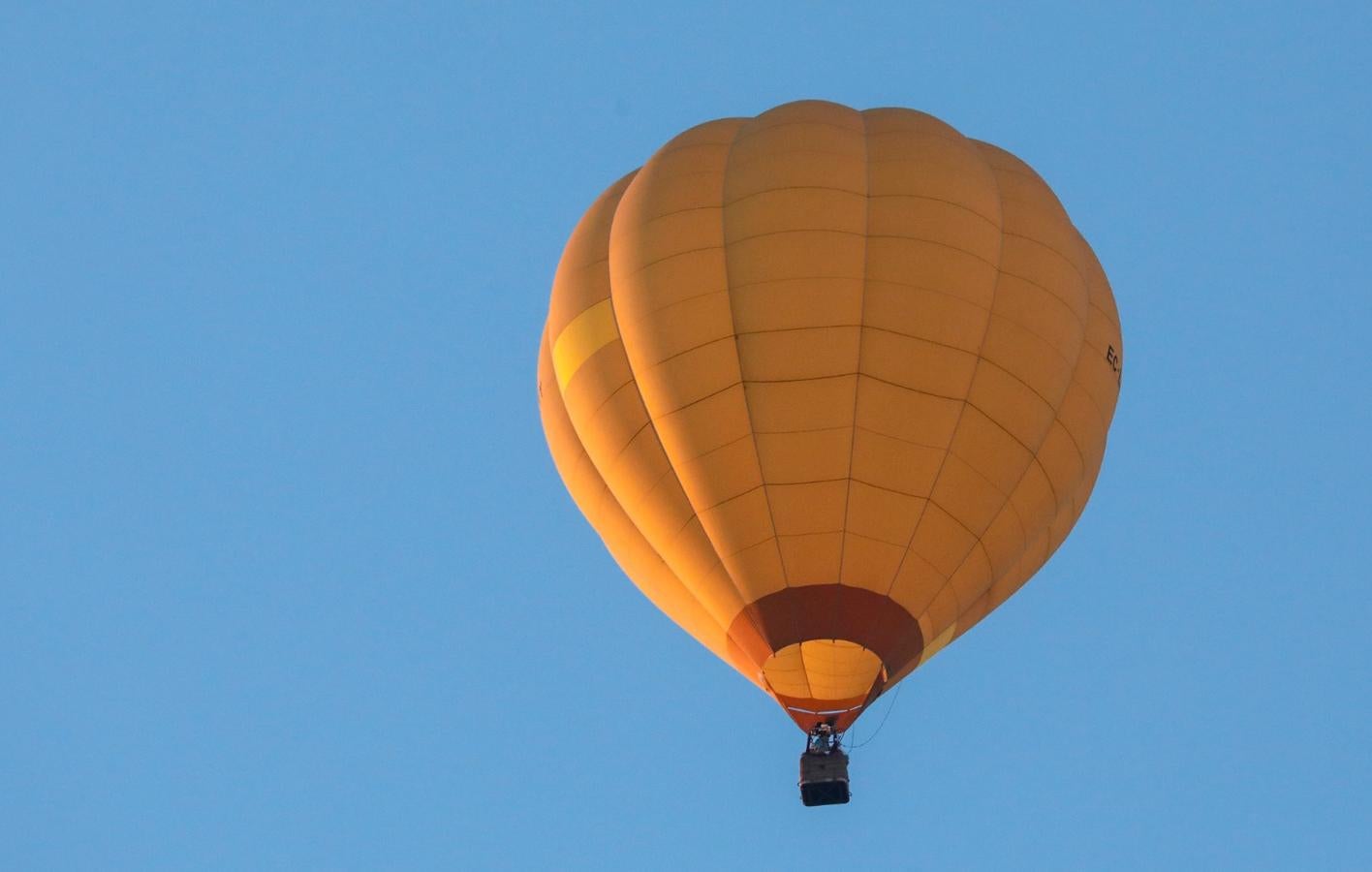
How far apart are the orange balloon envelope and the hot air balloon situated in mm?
22

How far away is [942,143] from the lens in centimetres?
2277

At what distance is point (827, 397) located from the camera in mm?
21000

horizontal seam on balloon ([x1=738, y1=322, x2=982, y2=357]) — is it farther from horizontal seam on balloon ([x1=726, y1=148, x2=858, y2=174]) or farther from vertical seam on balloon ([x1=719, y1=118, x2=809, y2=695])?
horizontal seam on balloon ([x1=726, y1=148, x2=858, y2=174])

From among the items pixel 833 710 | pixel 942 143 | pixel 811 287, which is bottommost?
pixel 833 710

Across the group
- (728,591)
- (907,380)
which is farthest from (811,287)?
(728,591)

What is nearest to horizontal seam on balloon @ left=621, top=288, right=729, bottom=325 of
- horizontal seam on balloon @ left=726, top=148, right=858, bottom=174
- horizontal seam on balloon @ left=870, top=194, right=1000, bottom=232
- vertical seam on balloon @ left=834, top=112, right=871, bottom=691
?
vertical seam on balloon @ left=834, top=112, right=871, bottom=691

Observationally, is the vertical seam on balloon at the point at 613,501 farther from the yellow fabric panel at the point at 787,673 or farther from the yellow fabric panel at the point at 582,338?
the yellow fabric panel at the point at 787,673

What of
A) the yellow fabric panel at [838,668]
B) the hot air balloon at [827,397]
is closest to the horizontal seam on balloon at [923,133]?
the hot air balloon at [827,397]

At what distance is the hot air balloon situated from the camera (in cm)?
2100

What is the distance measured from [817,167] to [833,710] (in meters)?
4.46

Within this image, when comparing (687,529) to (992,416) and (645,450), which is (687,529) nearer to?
(645,450)

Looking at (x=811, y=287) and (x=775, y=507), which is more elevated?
(x=811, y=287)

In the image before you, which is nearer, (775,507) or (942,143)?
(775,507)

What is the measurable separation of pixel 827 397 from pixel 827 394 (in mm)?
23
